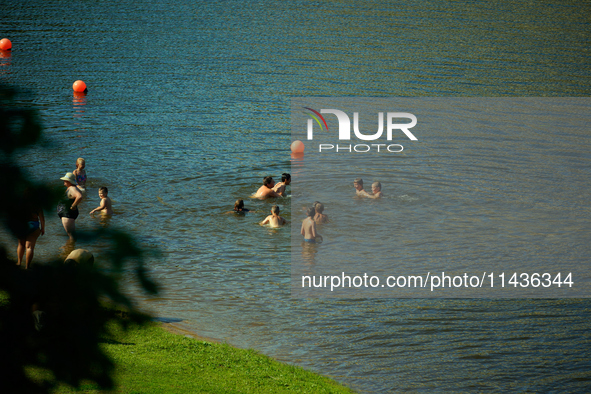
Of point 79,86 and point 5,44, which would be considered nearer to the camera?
point 79,86

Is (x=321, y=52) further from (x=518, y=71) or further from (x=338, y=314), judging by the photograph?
(x=338, y=314)

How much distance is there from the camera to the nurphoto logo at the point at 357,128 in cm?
2472

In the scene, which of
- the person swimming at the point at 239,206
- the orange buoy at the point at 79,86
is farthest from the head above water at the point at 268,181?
the orange buoy at the point at 79,86

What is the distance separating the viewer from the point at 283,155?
23.4 metres

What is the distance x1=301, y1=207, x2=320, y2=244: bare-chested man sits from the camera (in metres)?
15.7

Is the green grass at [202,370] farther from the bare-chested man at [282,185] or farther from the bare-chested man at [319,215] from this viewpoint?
the bare-chested man at [282,185]

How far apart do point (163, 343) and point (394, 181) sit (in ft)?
41.4

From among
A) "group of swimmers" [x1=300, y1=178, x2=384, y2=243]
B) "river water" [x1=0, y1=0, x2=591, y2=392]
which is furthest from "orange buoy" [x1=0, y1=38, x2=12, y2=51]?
"group of swimmers" [x1=300, y1=178, x2=384, y2=243]

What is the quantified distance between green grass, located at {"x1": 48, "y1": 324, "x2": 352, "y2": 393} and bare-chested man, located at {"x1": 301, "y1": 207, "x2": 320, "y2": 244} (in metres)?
5.78

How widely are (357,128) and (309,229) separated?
12.0m

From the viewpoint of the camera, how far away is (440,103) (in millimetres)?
30828

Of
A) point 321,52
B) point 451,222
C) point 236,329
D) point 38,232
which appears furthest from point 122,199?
point 321,52

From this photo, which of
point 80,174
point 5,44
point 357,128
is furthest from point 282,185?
point 5,44

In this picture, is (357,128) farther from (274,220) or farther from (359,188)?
(274,220)
